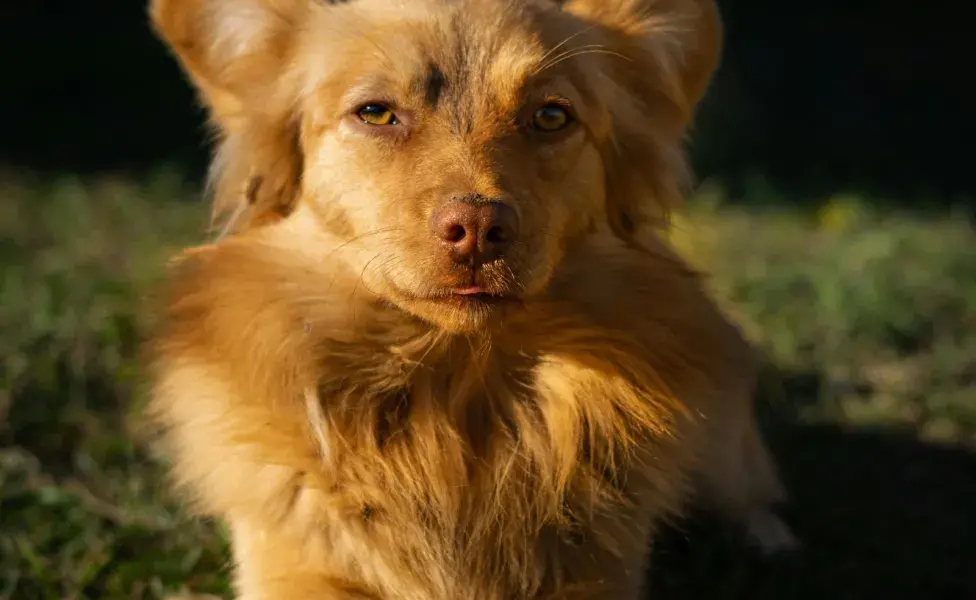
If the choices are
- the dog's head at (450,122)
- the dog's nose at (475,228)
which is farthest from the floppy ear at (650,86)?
the dog's nose at (475,228)

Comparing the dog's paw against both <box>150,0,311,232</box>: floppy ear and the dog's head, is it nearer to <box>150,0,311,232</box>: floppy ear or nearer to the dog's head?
the dog's head

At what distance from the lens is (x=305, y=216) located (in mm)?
3076

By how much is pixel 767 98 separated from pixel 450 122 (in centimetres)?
845

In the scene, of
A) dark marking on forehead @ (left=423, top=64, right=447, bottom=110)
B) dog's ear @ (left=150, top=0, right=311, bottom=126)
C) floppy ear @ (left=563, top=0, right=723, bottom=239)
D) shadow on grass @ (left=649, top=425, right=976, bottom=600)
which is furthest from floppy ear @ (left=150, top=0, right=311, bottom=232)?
shadow on grass @ (left=649, top=425, right=976, bottom=600)

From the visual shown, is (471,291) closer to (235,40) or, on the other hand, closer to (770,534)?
(235,40)

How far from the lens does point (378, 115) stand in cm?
288

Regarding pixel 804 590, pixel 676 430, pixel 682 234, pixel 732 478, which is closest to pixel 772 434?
pixel 732 478

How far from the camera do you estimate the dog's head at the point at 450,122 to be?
8.59ft

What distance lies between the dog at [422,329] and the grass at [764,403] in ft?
1.91

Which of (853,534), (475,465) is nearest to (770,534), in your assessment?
(853,534)

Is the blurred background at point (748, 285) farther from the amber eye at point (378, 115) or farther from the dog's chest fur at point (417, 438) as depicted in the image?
the amber eye at point (378, 115)

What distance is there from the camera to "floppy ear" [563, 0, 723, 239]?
3.26m

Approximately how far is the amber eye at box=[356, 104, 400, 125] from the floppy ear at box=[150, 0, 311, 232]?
342mm

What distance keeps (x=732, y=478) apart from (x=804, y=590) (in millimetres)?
495
